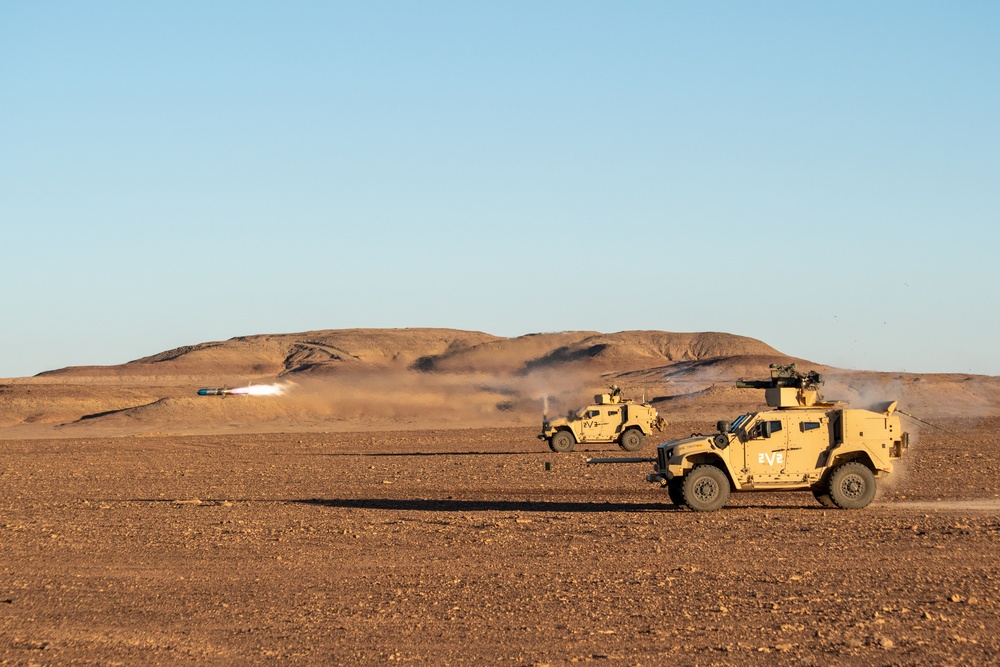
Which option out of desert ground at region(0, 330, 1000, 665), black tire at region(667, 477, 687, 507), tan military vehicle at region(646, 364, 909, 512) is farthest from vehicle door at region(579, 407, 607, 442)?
tan military vehicle at region(646, 364, 909, 512)

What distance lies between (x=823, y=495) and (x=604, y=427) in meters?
21.7

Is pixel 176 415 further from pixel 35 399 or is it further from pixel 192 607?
pixel 192 607

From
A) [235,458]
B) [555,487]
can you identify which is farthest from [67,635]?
[235,458]

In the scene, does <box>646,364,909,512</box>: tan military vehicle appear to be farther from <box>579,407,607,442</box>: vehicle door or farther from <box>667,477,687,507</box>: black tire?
<box>579,407,607,442</box>: vehicle door

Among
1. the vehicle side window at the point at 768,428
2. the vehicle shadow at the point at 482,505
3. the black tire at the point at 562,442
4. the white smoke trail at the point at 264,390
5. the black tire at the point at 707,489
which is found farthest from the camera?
the white smoke trail at the point at 264,390

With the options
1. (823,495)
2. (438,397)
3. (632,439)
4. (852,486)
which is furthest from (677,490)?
(438,397)

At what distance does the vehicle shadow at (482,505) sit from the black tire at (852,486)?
2.79 metres

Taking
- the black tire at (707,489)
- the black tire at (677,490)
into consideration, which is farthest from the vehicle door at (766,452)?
the black tire at (677,490)

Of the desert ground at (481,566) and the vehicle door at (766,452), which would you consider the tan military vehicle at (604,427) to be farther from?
the vehicle door at (766,452)

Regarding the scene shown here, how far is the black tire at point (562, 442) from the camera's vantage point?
42812 mm

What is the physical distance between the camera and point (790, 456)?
68.9 ft

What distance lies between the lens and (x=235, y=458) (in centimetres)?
4538

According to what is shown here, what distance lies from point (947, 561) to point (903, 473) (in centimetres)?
1647

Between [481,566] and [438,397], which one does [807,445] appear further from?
[438,397]
